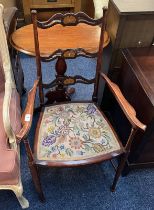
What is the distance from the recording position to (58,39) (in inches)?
52.6

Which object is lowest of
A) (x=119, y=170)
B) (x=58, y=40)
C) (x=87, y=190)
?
(x=87, y=190)

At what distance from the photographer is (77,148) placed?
109cm

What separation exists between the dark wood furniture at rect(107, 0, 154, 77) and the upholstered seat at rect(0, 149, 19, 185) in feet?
2.78

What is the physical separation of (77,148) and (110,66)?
24.1 inches

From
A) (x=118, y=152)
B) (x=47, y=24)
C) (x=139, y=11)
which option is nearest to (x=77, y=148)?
(x=118, y=152)

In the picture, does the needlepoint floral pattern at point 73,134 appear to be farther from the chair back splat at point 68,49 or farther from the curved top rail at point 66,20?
the curved top rail at point 66,20

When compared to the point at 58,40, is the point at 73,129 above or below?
below

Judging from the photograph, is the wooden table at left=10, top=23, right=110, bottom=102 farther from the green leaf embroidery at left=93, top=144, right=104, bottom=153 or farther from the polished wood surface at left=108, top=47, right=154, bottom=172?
the green leaf embroidery at left=93, top=144, right=104, bottom=153

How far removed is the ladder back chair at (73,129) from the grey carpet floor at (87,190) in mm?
75

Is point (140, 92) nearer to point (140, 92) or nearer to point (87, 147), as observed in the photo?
point (140, 92)

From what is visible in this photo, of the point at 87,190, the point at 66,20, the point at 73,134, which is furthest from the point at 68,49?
the point at 87,190

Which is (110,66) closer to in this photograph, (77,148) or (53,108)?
(53,108)

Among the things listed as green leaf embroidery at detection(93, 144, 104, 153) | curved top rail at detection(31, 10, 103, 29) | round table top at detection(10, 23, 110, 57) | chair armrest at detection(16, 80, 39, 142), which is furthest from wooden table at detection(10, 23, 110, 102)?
green leaf embroidery at detection(93, 144, 104, 153)

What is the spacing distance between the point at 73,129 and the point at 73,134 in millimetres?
36
